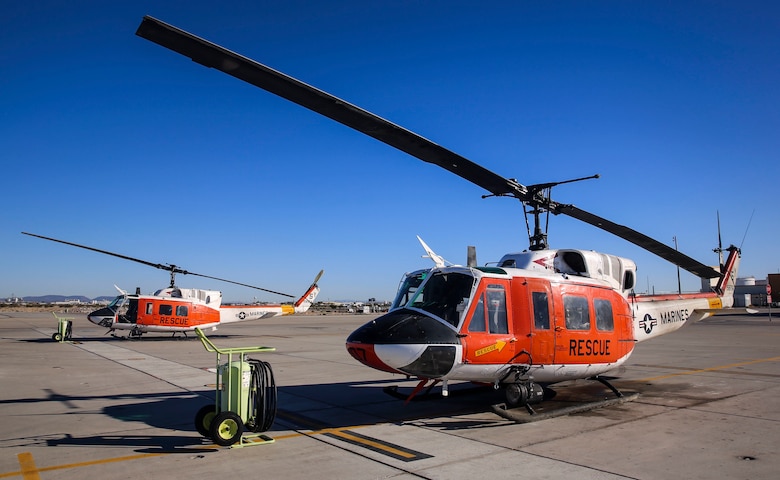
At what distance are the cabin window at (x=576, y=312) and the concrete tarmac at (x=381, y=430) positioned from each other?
156 cm

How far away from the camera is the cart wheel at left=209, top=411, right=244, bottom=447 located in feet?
23.0

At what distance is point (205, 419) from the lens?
7.53 metres

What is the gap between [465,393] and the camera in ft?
36.9

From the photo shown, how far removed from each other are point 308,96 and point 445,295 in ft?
13.1

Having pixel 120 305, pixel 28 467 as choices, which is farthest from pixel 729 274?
pixel 120 305

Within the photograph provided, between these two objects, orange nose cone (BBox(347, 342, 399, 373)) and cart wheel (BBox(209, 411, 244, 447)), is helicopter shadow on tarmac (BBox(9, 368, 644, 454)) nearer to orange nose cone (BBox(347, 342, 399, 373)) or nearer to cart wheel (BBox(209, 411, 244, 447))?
cart wheel (BBox(209, 411, 244, 447))

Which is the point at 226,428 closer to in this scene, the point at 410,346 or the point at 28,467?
the point at 28,467

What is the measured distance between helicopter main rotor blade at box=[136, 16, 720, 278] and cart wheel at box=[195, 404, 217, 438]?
14.7 ft

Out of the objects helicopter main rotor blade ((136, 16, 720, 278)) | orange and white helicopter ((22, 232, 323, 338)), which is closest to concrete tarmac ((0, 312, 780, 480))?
helicopter main rotor blade ((136, 16, 720, 278))

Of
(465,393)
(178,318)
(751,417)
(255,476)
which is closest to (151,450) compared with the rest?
(255,476)

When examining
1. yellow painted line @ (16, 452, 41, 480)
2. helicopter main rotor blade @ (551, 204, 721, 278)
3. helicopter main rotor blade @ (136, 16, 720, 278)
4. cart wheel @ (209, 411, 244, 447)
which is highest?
helicopter main rotor blade @ (136, 16, 720, 278)

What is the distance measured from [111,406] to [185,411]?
1.72 metres

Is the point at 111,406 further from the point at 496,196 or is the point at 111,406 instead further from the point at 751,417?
the point at 751,417

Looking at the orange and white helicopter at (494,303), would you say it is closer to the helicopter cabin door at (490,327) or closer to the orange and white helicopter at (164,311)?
the helicopter cabin door at (490,327)
